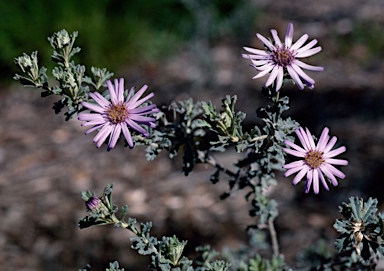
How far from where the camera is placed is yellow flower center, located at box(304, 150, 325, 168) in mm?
1352

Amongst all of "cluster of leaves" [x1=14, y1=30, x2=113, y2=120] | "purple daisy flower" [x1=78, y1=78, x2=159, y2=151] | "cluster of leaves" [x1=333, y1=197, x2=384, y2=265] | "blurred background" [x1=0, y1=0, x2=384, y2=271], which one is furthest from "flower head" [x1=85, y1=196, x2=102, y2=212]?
"blurred background" [x1=0, y1=0, x2=384, y2=271]

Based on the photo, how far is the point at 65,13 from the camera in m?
4.74

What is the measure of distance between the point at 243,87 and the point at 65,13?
5.33 ft

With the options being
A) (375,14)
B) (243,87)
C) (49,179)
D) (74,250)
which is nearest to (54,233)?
(74,250)

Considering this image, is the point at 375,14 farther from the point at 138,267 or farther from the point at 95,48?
the point at 138,267

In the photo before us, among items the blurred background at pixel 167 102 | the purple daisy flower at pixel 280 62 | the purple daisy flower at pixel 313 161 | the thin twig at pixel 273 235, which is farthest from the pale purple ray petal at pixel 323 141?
the blurred background at pixel 167 102

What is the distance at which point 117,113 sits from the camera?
4.54 feet

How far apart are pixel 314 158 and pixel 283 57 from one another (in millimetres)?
264

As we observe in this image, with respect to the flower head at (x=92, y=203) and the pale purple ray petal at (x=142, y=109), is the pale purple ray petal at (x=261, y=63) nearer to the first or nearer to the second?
the pale purple ray petal at (x=142, y=109)

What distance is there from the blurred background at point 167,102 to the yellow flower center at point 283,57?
1548mm

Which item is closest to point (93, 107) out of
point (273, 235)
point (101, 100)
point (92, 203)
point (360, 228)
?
point (101, 100)

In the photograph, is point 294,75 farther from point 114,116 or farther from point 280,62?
point 114,116

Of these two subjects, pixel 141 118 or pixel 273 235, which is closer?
pixel 141 118

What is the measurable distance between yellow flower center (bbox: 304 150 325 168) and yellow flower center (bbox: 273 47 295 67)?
0.23 metres
